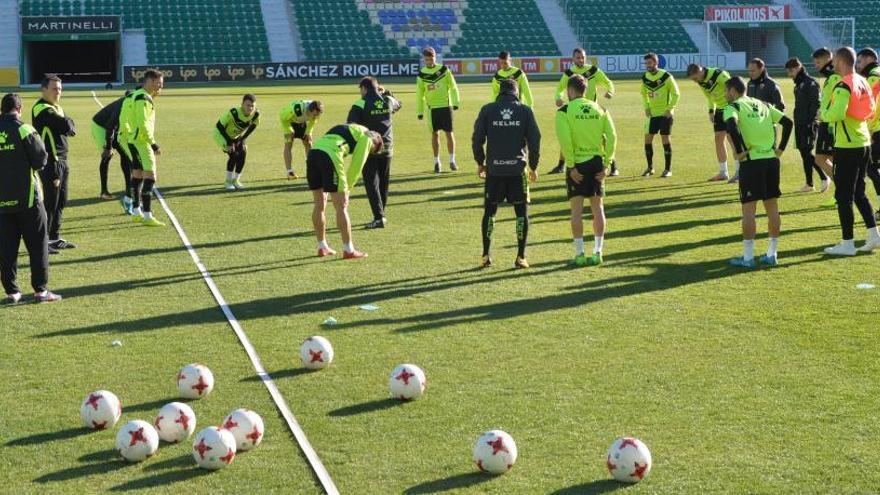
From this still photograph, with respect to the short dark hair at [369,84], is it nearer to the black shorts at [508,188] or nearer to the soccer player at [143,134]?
the soccer player at [143,134]

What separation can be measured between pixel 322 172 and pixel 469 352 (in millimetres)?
4640

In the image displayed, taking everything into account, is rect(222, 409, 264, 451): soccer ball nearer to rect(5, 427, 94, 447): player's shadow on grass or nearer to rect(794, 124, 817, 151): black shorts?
rect(5, 427, 94, 447): player's shadow on grass

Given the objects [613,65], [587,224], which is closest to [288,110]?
[587,224]

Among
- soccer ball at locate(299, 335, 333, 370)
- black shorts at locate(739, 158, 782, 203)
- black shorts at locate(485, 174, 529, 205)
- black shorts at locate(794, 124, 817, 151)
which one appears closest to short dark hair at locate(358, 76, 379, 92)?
black shorts at locate(485, 174, 529, 205)

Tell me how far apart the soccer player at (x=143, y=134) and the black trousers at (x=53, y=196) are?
4.57 ft

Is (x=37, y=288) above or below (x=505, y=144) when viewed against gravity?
below

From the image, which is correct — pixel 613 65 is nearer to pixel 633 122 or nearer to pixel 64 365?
pixel 633 122

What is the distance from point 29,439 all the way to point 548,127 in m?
24.2

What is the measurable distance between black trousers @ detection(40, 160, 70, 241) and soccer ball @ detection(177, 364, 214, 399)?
22.2ft

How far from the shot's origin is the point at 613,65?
61.2 meters

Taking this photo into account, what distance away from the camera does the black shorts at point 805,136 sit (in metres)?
17.8

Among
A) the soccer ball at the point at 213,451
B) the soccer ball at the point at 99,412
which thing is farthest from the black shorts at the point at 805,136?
the soccer ball at the point at 213,451

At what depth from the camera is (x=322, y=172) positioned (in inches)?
523

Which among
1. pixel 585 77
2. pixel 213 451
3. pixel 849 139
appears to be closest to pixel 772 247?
pixel 849 139
